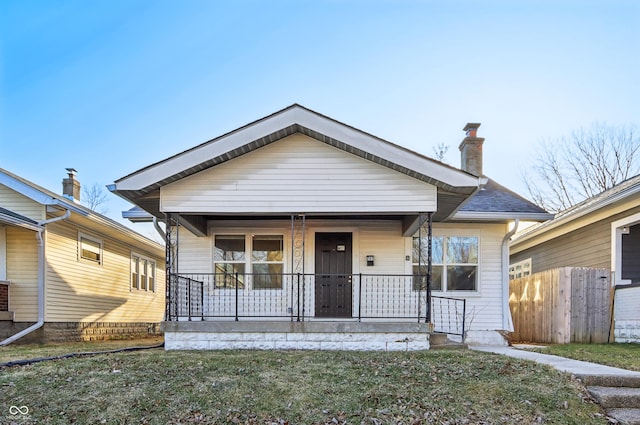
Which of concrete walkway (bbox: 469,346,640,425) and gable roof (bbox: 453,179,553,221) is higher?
gable roof (bbox: 453,179,553,221)

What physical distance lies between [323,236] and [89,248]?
22.6ft

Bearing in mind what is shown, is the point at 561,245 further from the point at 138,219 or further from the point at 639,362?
the point at 138,219

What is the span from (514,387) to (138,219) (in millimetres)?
8510

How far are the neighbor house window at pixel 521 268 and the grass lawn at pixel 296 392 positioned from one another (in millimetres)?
10192

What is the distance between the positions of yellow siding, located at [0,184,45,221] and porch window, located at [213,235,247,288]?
4190 millimetres

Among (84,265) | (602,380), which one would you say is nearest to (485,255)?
(602,380)

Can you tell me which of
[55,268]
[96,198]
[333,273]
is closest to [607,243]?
[333,273]

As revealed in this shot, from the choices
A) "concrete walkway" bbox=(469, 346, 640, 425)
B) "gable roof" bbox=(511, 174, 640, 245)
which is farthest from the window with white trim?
"gable roof" bbox=(511, 174, 640, 245)

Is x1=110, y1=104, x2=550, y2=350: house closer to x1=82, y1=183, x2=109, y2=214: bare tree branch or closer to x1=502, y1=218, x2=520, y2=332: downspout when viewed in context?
x1=502, y1=218, x2=520, y2=332: downspout

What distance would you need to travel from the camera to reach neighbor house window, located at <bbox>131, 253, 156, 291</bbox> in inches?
628

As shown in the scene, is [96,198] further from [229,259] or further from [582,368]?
[582,368]

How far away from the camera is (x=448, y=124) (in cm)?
2136

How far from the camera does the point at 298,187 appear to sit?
8.51 meters

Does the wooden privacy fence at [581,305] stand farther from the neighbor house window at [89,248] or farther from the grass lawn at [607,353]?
the neighbor house window at [89,248]
